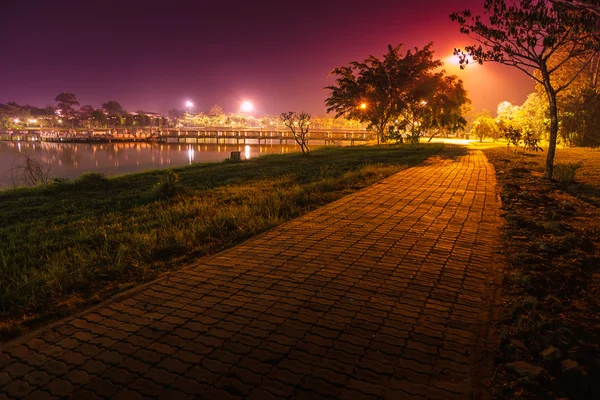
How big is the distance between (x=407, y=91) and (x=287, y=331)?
1381 inches

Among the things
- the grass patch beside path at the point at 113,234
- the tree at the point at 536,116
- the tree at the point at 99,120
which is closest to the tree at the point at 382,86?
the tree at the point at 536,116

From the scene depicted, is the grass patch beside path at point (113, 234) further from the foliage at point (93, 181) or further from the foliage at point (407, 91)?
the foliage at point (407, 91)

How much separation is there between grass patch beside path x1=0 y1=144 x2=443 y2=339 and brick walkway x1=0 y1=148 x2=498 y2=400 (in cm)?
57

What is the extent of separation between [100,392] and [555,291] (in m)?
4.30

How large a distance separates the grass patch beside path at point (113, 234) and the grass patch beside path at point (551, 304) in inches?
151

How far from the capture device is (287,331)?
317 centimetres

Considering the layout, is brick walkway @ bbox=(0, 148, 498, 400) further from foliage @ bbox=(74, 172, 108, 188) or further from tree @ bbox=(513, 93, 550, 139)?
tree @ bbox=(513, 93, 550, 139)

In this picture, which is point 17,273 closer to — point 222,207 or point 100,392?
point 100,392

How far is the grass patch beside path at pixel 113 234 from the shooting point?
4129mm

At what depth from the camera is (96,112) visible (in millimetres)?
158000

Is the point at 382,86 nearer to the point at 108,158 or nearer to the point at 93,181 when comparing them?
the point at 93,181

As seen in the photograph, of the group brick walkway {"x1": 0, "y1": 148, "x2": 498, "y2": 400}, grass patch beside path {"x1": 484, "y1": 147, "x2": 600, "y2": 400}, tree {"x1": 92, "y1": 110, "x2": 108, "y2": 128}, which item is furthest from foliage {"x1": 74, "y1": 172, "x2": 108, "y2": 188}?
tree {"x1": 92, "y1": 110, "x2": 108, "y2": 128}

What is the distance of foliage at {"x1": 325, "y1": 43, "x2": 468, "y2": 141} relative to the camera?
111 ft

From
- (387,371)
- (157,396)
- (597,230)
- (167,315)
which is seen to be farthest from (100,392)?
(597,230)
